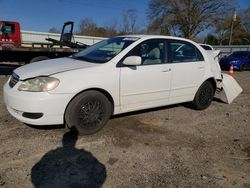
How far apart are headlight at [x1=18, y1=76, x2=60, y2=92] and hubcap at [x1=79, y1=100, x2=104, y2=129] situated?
0.58m

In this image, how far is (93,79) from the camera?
13.9ft

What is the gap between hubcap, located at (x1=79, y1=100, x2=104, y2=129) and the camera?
4.28 meters

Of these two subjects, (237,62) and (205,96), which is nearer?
(205,96)

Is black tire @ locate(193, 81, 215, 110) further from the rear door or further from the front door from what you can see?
the front door

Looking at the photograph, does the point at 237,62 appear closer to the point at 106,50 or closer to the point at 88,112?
the point at 106,50

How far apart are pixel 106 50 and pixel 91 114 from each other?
53.0 inches

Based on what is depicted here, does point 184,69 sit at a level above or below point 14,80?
above

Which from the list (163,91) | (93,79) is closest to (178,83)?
(163,91)

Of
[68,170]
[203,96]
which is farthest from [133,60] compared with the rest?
[203,96]

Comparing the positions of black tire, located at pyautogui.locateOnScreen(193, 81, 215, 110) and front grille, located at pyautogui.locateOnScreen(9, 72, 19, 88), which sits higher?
front grille, located at pyautogui.locateOnScreen(9, 72, 19, 88)

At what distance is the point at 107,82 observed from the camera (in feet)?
14.4

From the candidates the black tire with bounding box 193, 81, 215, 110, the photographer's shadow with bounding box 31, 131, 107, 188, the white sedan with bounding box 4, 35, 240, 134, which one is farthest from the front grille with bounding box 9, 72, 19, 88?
the black tire with bounding box 193, 81, 215, 110

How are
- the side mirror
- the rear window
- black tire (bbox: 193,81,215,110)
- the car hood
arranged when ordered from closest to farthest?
the car hood, the side mirror, black tire (bbox: 193,81,215,110), the rear window

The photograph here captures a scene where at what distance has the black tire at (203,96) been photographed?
602 cm
